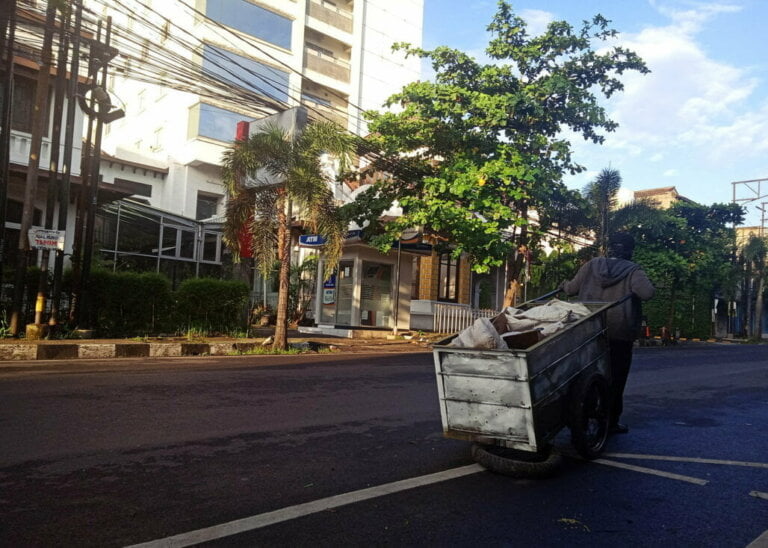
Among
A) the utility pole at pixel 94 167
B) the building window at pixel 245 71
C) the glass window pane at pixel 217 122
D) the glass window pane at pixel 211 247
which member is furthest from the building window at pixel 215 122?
the utility pole at pixel 94 167

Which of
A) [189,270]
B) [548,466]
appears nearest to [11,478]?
[548,466]

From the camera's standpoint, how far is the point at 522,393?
3545 millimetres

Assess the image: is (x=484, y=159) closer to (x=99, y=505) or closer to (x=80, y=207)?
(x=80, y=207)

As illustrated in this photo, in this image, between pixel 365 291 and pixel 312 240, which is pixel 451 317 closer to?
pixel 365 291

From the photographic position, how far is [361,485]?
363 centimetres

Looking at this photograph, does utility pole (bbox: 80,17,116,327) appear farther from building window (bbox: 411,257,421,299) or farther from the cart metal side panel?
building window (bbox: 411,257,421,299)

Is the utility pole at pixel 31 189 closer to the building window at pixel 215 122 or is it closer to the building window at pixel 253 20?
the building window at pixel 215 122

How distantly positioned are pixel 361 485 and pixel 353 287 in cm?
1613

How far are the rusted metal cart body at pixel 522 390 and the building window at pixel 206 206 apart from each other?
28219mm

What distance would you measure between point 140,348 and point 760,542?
1115 centimetres

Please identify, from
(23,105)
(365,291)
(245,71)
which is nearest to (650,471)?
(365,291)

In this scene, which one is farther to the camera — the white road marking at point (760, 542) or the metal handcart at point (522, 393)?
the metal handcart at point (522, 393)

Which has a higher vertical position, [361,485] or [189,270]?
[189,270]

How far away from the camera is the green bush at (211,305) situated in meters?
14.0
